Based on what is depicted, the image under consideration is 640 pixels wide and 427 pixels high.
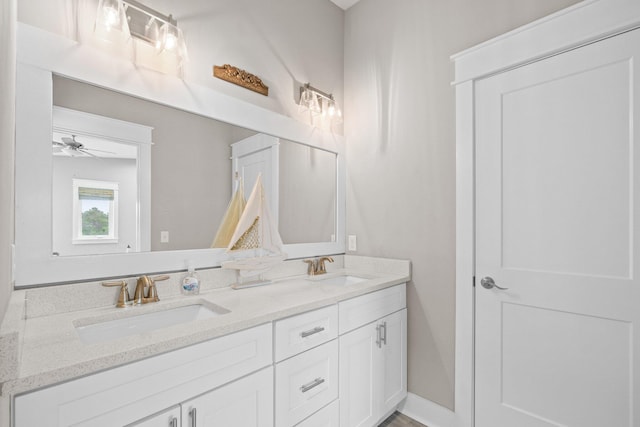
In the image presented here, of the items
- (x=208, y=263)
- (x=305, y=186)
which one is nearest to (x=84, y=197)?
(x=208, y=263)

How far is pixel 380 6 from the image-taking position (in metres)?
2.21

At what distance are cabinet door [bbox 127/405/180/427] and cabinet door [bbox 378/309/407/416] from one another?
1.12 m

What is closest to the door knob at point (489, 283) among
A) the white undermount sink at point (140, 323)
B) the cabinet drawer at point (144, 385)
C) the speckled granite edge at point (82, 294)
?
the cabinet drawer at point (144, 385)

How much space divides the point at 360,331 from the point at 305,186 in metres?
0.99

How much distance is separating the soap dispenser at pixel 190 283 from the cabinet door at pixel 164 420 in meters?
0.60

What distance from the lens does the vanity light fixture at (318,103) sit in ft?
6.96

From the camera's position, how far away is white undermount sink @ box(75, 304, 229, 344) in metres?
1.13

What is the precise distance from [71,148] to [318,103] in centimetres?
145

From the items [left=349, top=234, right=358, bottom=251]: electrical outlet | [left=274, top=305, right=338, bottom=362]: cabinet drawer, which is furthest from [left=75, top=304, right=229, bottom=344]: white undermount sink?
[left=349, top=234, right=358, bottom=251]: electrical outlet

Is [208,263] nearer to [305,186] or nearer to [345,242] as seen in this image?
[305,186]

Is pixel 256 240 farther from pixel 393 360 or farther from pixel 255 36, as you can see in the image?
pixel 255 36

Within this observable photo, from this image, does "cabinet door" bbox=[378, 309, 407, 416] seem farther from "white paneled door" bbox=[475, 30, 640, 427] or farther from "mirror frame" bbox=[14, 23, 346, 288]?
"mirror frame" bbox=[14, 23, 346, 288]

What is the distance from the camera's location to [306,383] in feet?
4.45

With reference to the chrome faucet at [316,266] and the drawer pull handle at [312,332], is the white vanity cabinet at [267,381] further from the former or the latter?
the chrome faucet at [316,266]
